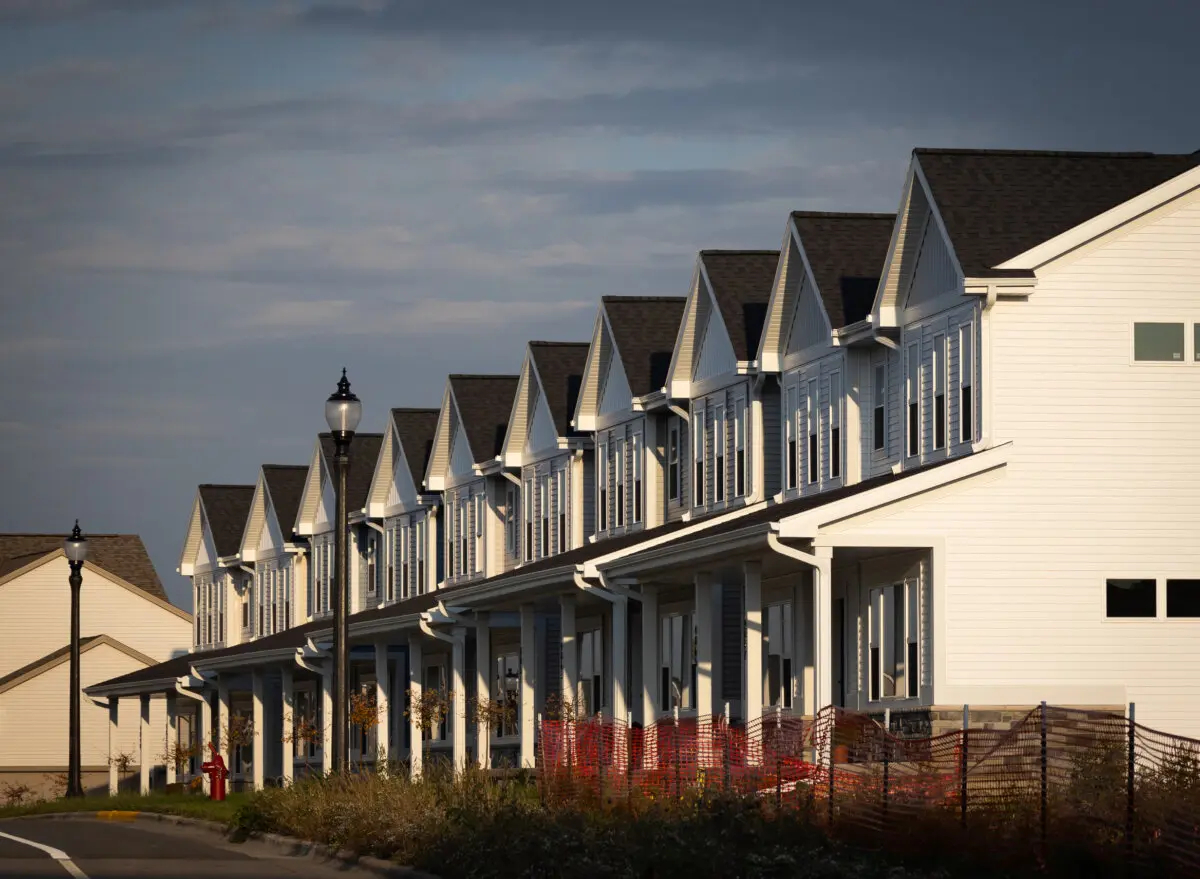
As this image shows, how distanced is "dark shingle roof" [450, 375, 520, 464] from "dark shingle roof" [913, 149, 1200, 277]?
19.5 m

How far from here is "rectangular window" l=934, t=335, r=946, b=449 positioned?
2805cm

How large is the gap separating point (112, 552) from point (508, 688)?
4547cm

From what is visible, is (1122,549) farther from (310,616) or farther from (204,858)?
(310,616)

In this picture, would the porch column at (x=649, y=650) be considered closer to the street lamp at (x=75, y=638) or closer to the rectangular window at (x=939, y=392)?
the rectangular window at (x=939, y=392)

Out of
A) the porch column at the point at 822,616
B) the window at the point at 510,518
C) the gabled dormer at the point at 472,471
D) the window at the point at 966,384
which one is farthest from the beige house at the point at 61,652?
the porch column at the point at 822,616

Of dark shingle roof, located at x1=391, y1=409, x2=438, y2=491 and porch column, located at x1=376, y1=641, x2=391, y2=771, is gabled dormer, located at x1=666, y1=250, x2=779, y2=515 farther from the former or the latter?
dark shingle roof, located at x1=391, y1=409, x2=438, y2=491

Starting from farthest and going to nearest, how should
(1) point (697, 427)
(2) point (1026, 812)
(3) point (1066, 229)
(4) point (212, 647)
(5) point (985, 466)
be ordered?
(4) point (212, 647) < (1) point (697, 427) < (3) point (1066, 229) < (5) point (985, 466) < (2) point (1026, 812)

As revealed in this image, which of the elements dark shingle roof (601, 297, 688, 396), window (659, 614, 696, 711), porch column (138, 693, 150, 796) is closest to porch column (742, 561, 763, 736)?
window (659, 614, 696, 711)

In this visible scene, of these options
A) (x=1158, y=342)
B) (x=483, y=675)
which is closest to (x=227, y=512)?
(x=483, y=675)

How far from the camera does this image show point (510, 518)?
155 ft

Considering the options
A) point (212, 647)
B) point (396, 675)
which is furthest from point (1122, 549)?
point (212, 647)

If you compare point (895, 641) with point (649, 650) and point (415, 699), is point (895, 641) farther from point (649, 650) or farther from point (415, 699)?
point (415, 699)

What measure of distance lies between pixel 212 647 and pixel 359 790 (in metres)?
47.3

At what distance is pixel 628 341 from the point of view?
133 ft
